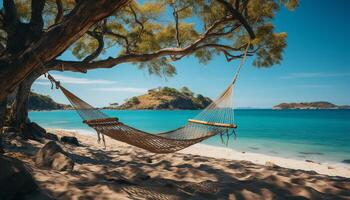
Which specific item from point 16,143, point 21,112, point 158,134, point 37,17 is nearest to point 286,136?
point 158,134

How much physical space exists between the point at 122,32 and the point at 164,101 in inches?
2552

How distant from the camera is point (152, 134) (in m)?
3.78

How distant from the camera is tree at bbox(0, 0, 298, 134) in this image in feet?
8.03

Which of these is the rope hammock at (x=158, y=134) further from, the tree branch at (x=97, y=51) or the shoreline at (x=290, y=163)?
the tree branch at (x=97, y=51)

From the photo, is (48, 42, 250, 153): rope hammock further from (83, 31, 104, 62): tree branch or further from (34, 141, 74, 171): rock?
(83, 31, 104, 62): tree branch

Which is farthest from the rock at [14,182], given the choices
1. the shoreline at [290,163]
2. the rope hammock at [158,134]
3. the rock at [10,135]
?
the shoreline at [290,163]

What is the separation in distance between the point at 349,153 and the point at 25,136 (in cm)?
1173

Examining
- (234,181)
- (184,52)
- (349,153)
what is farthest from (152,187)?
(349,153)

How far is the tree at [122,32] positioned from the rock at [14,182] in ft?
2.17

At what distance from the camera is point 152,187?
303 cm

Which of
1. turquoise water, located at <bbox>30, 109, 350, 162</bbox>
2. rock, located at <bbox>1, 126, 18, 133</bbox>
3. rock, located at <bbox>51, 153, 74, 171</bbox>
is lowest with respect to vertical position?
turquoise water, located at <bbox>30, 109, 350, 162</bbox>

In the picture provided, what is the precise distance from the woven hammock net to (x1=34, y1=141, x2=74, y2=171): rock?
0.54 meters

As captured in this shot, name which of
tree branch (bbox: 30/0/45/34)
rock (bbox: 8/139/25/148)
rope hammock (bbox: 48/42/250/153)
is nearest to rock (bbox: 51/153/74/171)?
rope hammock (bbox: 48/42/250/153)

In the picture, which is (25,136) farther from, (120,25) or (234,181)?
(234,181)
